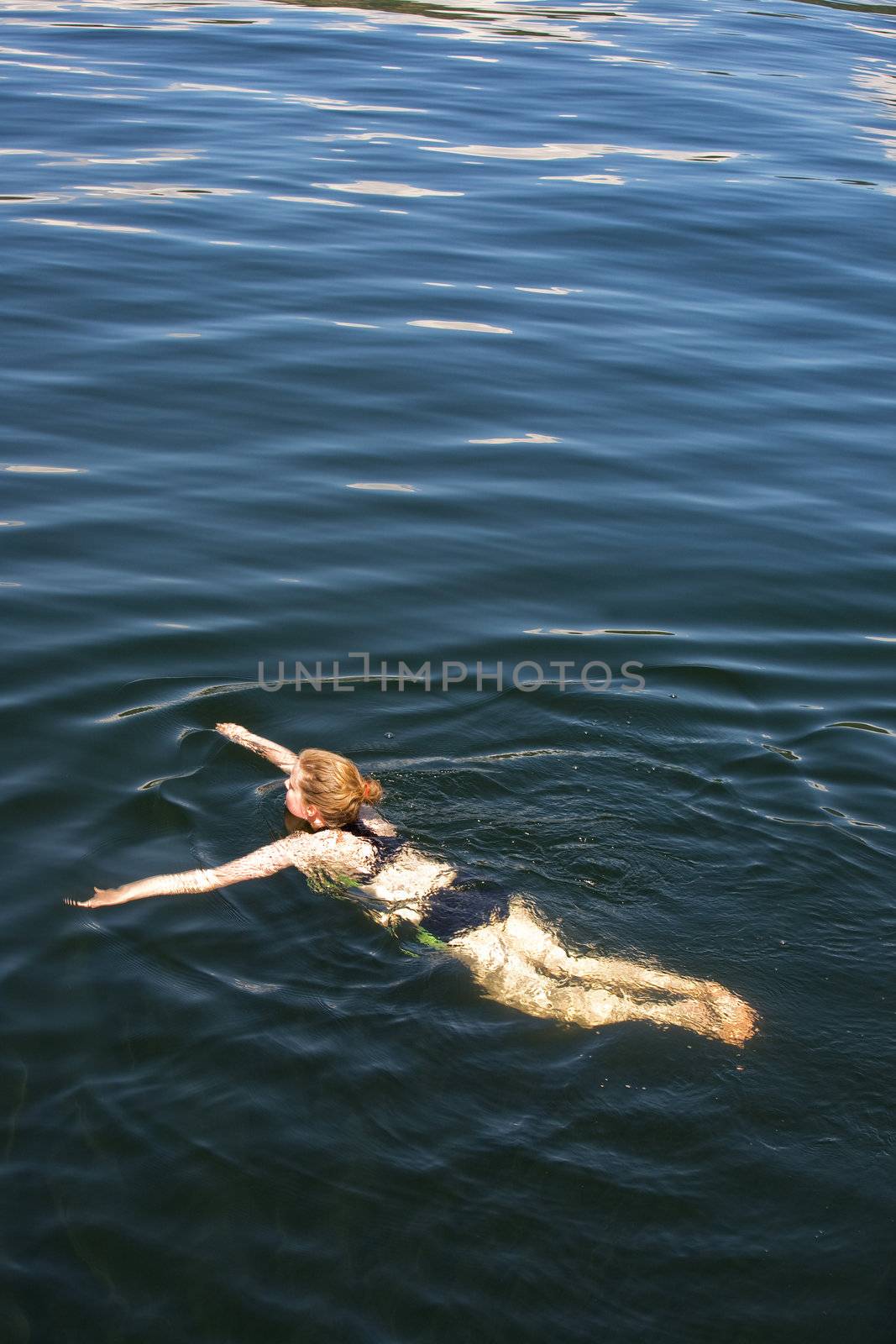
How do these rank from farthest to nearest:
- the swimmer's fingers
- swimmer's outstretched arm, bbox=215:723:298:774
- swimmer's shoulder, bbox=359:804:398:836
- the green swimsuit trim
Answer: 1. swimmer's outstretched arm, bbox=215:723:298:774
2. swimmer's shoulder, bbox=359:804:398:836
3. the green swimsuit trim
4. the swimmer's fingers

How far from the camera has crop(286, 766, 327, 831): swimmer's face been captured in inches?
295

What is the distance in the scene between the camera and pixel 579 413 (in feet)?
44.7

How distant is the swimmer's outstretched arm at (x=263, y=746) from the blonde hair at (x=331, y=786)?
0.97 metres

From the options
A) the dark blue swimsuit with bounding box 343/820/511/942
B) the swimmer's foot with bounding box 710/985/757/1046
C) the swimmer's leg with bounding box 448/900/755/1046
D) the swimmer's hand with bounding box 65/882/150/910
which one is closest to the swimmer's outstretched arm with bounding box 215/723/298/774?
the dark blue swimsuit with bounding box 343/820/511/942

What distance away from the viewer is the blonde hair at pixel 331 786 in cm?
743

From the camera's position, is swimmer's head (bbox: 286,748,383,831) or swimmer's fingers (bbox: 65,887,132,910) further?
swimmer's head (bbox: 286,748,383,831)

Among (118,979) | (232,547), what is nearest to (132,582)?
(232,547)

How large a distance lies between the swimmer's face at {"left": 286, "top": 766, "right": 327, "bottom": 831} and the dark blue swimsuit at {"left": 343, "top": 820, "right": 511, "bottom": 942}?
183 mm

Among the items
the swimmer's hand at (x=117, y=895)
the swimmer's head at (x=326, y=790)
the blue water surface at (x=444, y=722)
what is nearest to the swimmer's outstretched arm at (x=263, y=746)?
the blue water surface at (x=444, y=722)

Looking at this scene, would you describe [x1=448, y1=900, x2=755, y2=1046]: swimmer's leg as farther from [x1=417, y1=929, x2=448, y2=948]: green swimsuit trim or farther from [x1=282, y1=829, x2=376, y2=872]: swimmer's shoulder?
[x1=282, y1=829, x2=376, y2=872]: swimmer's shoulder

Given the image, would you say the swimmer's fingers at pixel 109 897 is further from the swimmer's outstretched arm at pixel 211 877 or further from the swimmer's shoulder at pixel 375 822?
the swimmer's shoulder at pixel 375 822

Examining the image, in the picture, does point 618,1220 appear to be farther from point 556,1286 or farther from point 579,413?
point 579,413

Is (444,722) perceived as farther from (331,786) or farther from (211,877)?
(211,877)

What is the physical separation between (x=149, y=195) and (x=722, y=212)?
842cm
